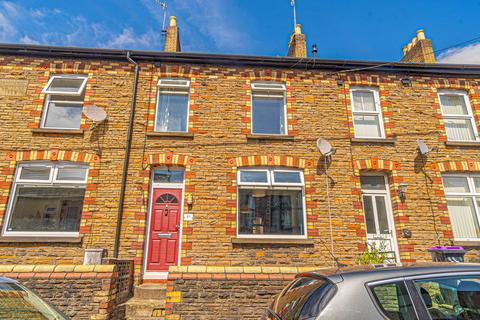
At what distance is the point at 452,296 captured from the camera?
251 centimetres

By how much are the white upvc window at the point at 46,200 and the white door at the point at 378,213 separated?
7.38 m

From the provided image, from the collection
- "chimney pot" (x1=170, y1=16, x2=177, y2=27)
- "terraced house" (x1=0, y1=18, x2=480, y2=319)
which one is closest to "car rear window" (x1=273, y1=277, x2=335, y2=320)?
"terraced house" (x1=0, y1=18, x2=480, y2=319)

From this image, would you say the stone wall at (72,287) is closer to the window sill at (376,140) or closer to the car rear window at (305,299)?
the car rear window at (305,299)

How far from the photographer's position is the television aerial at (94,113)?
7.82m

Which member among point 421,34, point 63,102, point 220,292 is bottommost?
point 220,292

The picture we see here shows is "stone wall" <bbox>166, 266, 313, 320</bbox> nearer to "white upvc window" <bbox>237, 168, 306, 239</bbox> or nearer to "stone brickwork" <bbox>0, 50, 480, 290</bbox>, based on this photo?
"stone brickwork" <bbox>0, 50, 480, 290</bbox>

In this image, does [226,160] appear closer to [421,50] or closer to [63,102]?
[63,102]

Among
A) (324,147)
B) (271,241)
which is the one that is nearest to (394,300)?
(271,241)

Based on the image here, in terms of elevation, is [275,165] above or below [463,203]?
above

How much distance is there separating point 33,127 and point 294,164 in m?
6.92

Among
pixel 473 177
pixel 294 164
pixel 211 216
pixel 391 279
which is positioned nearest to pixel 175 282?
pixel 211 216

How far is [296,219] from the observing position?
7805 mm

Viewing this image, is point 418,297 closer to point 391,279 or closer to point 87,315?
point 391,279

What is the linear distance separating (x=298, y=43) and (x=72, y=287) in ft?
29.9
